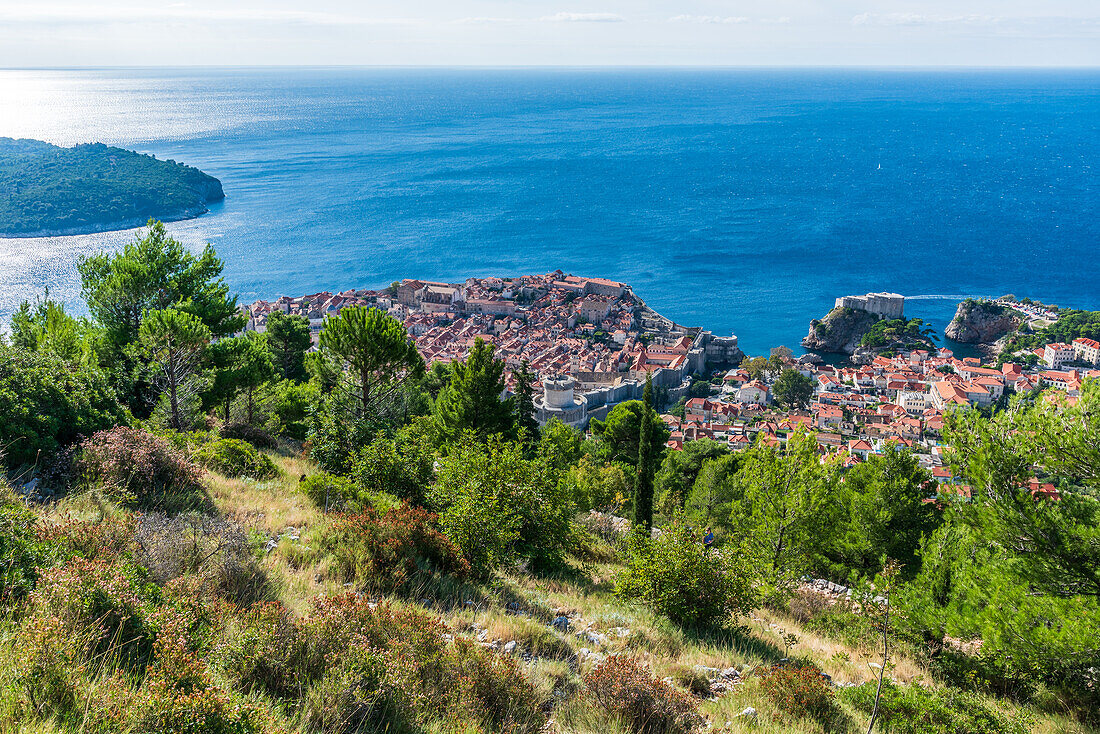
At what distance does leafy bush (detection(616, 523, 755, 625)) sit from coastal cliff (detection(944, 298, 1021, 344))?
2263 inches

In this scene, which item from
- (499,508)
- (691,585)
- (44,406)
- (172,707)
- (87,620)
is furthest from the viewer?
(499,508)

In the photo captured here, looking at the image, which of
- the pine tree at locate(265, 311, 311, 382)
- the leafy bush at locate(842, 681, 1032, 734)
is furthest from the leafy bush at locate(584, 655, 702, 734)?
the pine tree at locate(265, 311, 311, 382)

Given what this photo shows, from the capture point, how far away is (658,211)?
89.3m

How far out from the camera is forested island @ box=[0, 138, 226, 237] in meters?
58.3

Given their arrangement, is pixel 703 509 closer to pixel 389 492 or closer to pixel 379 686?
pixel 389 492

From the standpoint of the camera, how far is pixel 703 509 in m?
16.9

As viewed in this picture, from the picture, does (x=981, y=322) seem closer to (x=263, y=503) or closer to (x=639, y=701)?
(x=263, y=503)

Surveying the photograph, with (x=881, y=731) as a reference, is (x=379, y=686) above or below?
above

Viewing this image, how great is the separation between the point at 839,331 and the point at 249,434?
169 ft

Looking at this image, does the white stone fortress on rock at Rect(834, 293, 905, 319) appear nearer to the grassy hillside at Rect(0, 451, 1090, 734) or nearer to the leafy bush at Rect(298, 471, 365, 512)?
the grassy hillside at Rect(0, 451, 1090, 734)

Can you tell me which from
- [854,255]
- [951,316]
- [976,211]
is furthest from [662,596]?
[976,211]

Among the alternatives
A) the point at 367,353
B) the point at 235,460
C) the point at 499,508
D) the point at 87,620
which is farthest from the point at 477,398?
the point at 87,620

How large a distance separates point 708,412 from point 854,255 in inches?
1731

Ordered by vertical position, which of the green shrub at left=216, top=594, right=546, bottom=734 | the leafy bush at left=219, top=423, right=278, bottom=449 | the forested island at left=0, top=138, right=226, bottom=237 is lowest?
the leafy bush at left=219, top=423, right=278, bottom=449
